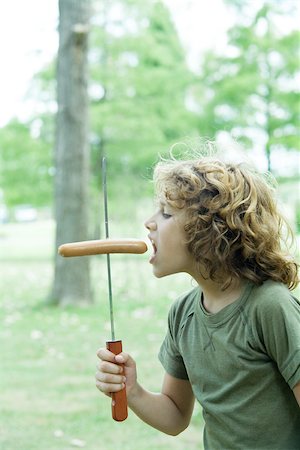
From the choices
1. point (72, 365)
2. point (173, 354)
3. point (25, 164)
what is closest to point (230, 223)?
point (173, 354)

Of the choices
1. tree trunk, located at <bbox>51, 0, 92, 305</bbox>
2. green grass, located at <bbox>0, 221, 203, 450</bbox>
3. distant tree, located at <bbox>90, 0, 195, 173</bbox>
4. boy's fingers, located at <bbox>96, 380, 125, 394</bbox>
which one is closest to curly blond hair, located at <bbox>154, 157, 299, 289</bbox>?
boy's fingers, located at <bbox>96, 380, 125, 394</bbox>

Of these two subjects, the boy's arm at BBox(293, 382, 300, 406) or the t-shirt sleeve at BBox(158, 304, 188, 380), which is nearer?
the boy's arm at BBox(293, 382, 300, 406)

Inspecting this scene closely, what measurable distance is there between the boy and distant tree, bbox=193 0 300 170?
7151 millimetres

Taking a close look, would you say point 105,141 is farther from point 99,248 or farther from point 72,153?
point 99,248

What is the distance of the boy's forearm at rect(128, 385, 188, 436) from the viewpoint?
161 cm

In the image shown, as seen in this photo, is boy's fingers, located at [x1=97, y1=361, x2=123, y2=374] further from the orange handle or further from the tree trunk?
the tree trunk

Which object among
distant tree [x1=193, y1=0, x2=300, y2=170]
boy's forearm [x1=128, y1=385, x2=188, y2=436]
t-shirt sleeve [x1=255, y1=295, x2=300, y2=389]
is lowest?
boy's forearm [x1=128, y1=385, x2=188, y2=436]

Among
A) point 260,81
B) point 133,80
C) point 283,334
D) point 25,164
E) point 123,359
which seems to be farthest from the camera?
point 25,164

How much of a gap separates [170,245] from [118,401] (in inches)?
12.6

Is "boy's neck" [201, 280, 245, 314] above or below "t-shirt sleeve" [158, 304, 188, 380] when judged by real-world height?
above

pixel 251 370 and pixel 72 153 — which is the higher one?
pixel 72 153

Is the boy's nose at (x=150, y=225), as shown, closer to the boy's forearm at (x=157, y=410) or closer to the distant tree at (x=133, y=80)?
the boy's forearm at (x=157, y=410)

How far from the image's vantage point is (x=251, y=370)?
4.73 feet

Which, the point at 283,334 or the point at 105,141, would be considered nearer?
the point at 283,334
